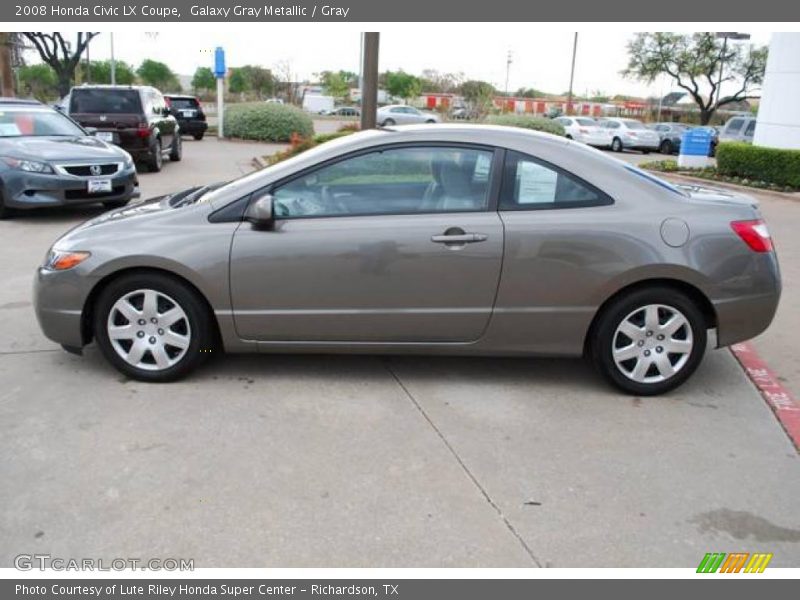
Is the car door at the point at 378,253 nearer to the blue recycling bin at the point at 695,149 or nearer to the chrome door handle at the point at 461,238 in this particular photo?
the chrome door handle at the point at 461,238

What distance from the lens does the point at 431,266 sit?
13.4 ft

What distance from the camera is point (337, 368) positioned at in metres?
4.60

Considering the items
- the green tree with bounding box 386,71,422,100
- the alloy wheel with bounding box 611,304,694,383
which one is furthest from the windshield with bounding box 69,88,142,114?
the green tree with bounding box 386,71,422,100

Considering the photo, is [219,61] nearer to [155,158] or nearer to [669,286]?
[155,158]

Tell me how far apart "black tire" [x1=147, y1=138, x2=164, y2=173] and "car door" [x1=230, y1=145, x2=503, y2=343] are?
444 inches

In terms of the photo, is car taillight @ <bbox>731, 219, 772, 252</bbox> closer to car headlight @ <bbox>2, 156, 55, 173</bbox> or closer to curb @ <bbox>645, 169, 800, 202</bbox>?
car headlight @ <bbox>2, 156, 55, 173</bbox>

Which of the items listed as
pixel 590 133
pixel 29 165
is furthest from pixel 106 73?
pixel 29 165

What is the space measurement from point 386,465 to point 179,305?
160cm

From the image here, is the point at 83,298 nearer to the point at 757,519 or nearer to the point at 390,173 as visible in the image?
→ the point at 390,173

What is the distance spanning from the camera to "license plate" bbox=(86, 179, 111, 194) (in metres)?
9.05
